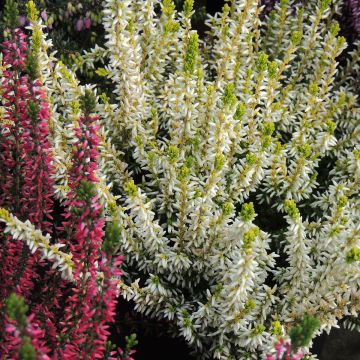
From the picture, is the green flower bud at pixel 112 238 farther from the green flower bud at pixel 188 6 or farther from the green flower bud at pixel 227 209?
the green flower bud at pixel 188 6

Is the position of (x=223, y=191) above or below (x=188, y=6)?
below


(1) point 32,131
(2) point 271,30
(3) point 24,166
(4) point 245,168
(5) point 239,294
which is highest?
(2) point 271,30

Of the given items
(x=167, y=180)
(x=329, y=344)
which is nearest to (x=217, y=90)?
(x=167, y=180)

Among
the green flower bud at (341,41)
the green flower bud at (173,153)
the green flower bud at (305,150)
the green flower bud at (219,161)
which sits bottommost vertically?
the green flower bud at (173,153)

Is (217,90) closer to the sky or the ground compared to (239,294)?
closer to the sky

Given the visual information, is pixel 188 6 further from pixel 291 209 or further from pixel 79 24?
pixel 291 209

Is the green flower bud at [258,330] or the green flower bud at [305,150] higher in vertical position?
the green flower bud at [305,150]

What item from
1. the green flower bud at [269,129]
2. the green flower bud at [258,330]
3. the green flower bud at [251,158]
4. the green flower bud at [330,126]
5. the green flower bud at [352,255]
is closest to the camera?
the green flower bud at [352,255]

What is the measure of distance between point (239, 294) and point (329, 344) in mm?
1396

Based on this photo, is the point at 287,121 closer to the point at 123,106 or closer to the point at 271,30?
the point at 271,30

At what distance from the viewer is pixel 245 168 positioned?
247 cm

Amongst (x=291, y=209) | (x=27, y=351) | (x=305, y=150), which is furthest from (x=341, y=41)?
(x=27, y=351)

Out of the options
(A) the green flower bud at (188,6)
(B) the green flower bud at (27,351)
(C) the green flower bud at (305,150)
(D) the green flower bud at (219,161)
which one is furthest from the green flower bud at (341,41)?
(B) the green flower bud at (27,351)

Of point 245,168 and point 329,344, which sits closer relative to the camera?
point 245,168
